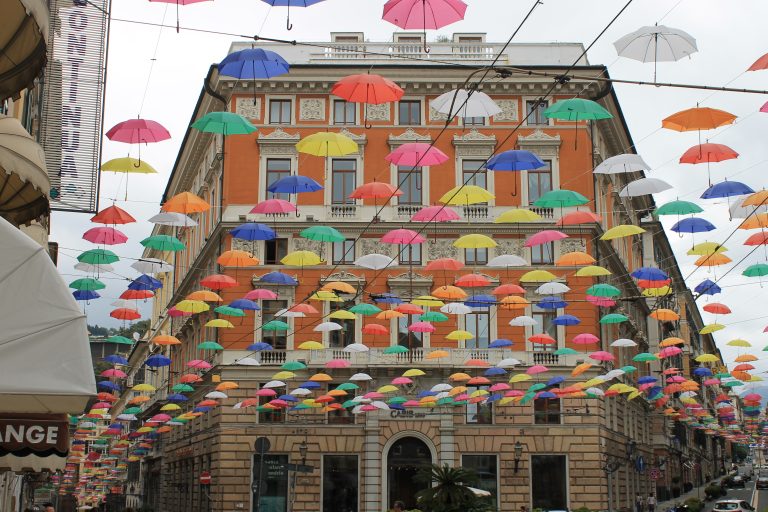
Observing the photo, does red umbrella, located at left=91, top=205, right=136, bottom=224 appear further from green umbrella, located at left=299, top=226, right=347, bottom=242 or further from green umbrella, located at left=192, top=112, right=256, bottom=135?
green umbrella, located at left=299, top=226, right=347, bottom=242

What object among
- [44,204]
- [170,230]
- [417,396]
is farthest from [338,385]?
[44,204]

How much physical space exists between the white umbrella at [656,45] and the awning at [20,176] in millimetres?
12421

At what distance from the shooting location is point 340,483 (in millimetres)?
44469

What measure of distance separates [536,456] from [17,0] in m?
39.0

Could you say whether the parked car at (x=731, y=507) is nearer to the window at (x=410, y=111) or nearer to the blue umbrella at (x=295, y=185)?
the window at (x=410, y=111)

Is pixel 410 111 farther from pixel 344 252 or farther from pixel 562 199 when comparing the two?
pixel 562 199

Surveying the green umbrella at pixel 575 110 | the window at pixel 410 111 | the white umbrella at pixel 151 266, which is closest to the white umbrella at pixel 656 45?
the green umbrella at pixel 575 110

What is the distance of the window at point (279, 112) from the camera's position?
46969 mm

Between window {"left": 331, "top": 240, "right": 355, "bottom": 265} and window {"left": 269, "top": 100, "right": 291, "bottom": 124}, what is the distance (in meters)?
6.10

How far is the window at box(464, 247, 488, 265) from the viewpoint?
45844 millimetres

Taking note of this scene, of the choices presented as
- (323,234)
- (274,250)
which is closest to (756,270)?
(323,234)

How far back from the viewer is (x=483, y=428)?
147ft

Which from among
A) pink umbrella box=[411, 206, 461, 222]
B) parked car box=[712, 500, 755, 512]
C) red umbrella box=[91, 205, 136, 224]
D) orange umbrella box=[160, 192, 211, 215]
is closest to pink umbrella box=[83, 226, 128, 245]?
red umbrella box=[91, 205, 136, 224]

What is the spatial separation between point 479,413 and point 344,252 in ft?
30.5
